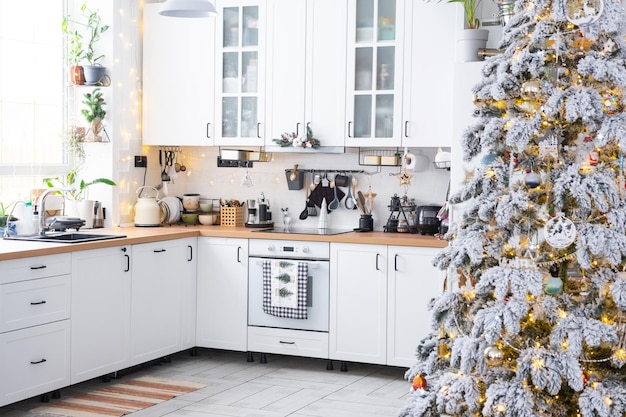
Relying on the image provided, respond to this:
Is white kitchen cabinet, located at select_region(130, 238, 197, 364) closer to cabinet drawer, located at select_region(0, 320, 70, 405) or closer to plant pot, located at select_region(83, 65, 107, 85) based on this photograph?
cabinet drawer, located at select_region(0, 320, 70, 405)

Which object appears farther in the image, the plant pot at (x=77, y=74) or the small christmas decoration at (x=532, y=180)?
the plant pot at (x=77, y=74)

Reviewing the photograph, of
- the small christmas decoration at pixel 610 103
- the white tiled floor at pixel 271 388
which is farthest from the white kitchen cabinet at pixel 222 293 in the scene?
the small christmas decoration at pixel 610 103

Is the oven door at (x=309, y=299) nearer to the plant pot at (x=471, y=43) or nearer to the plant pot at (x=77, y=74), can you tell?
the plant pot at (x=471, y=43)

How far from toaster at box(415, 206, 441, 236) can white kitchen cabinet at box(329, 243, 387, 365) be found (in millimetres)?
339

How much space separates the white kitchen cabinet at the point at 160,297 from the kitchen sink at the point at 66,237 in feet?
0.74

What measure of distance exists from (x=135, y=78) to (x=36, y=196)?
1.19 metres

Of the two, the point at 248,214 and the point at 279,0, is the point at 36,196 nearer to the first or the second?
the point at 248,214

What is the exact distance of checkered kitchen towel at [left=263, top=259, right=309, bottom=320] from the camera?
5781mm

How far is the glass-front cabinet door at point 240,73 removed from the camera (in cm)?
617

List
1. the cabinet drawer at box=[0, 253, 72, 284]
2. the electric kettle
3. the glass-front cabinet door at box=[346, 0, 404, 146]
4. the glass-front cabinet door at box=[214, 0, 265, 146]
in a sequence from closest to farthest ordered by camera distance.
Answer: the cabinet drawer at box=[0, 253, 72, 284], the glass-front cabinet door at box=[346, 0, 404, 146], the glass-front cabinet door at box=[214, 0, 265, 146], the electric kettle

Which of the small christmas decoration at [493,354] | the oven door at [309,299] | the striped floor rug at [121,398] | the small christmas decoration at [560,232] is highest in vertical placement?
the small christmas decoration at [560,232]

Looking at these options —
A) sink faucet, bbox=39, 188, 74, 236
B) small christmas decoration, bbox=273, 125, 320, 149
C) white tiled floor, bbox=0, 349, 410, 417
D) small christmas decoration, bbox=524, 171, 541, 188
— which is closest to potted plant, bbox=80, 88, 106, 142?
sink faucet, bbox=39, 188, 74, 236

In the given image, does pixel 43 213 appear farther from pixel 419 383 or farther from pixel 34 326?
pixel 419 383

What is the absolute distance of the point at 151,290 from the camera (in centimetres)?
571
